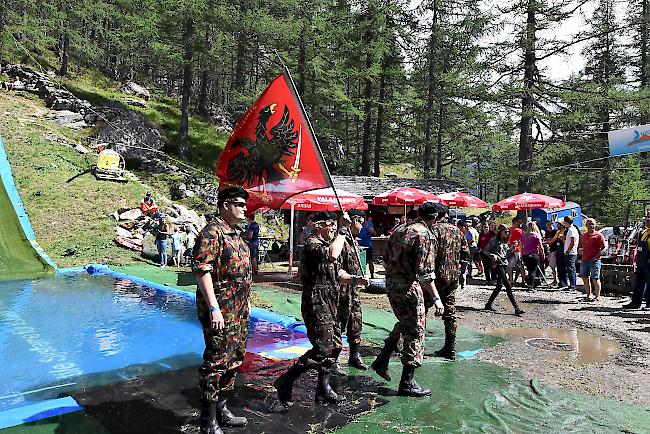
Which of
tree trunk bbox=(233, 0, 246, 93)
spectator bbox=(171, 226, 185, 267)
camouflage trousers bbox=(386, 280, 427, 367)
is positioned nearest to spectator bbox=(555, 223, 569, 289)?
camouflage trousers bbox=(386, 280, 427, 367)

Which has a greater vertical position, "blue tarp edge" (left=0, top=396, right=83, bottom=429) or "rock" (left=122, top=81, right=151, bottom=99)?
"rock" (left=122, top=81, right=151, bottom=99)

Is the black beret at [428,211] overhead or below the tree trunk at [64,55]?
below

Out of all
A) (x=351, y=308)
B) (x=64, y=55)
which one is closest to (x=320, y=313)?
(x=351, y=308)

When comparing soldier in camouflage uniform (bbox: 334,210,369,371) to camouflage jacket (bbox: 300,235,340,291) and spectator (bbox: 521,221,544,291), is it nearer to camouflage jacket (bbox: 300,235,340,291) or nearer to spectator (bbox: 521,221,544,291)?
camouflage jacket (bbox: 300,235,340,291)

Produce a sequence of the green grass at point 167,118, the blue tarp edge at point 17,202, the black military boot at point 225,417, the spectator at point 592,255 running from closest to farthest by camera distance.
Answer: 1. the black military boot at point 225,417
2. the spectator at point 592,255
3. the blue tarp edge at point 17,202
4. the green grass at point 167,118

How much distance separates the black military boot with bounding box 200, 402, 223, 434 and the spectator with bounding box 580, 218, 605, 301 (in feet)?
31.6

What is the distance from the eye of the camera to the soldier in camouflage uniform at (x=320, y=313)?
457cm

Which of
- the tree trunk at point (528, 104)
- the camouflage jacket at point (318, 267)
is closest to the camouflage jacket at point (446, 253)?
the camouflage jacket at point (318, 267)

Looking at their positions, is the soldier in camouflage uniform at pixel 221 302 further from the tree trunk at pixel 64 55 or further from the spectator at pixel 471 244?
the tree trunk at pixel 64 55

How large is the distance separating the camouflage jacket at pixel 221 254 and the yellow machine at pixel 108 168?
67.6 ft

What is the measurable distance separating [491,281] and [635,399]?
30.4 feet

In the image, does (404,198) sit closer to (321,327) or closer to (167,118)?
(321,327)

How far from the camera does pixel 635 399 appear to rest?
17.0 ft

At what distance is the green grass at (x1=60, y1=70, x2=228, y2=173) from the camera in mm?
30531
